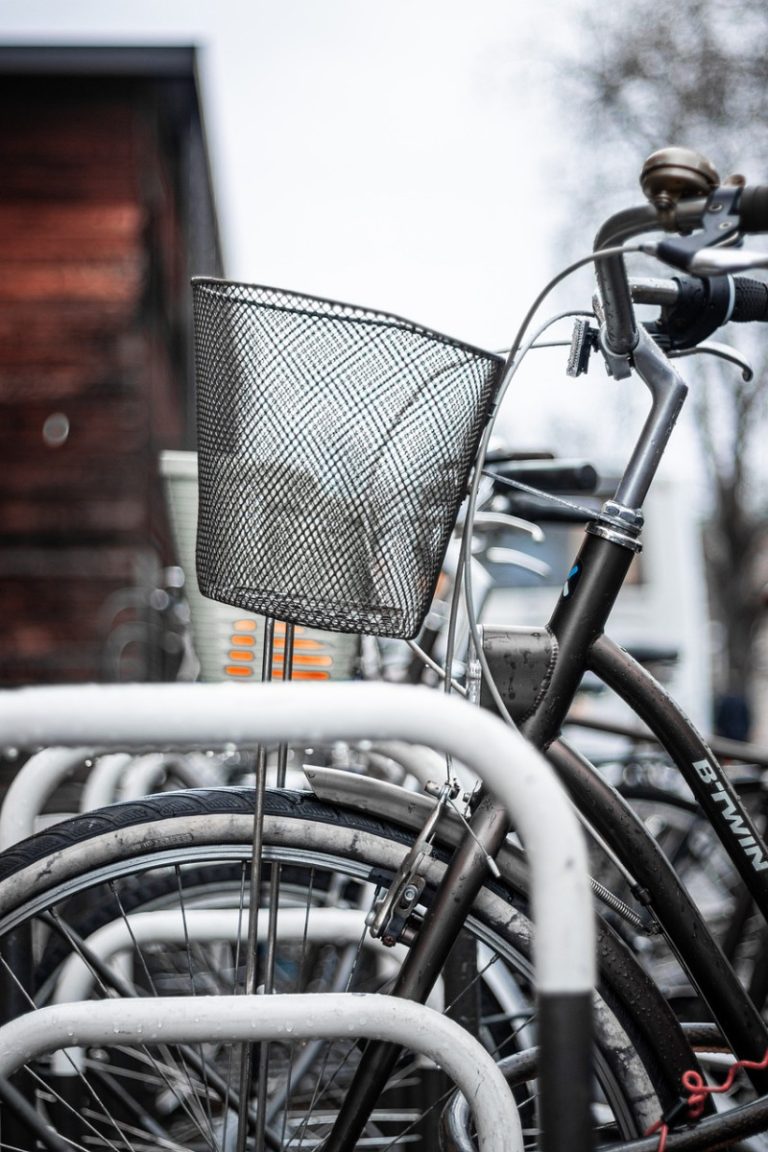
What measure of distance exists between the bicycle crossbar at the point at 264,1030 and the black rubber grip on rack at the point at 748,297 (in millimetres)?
1001

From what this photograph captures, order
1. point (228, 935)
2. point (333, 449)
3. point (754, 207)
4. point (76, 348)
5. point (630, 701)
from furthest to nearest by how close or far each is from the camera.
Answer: point (76, 348), point (228, 935), point (630, 701), point (333, 449), point (754, 207)

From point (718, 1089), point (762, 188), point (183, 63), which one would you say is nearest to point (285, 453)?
point (762, 188)

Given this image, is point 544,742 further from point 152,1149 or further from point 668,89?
point 668,89

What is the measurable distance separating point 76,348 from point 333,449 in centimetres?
957

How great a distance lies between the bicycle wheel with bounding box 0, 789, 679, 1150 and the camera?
128 cm

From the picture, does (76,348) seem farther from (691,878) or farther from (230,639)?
(230,639)

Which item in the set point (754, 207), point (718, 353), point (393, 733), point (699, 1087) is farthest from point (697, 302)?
point (699, 1087)

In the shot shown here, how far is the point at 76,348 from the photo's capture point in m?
10.1

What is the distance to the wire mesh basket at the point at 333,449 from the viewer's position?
3.77 ft

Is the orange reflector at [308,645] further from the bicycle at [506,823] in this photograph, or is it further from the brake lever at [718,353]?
the brake lever at [718,353]

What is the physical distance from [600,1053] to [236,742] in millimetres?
734

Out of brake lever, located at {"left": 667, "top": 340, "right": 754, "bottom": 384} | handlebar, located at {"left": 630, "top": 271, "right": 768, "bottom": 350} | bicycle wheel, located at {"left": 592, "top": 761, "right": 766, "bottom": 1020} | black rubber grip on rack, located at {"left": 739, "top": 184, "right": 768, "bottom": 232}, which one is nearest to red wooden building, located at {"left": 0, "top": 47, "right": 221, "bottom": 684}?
bicycle wheel, located at {"left": 592, "top": 761, "right": 766, "bottom": 1020}

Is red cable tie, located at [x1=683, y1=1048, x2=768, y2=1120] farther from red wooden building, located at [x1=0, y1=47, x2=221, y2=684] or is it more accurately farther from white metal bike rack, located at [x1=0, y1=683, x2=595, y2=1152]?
red wooden building, located at [x1=0, y1=47, x2=221, y2=684]

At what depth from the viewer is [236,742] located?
85 cm
